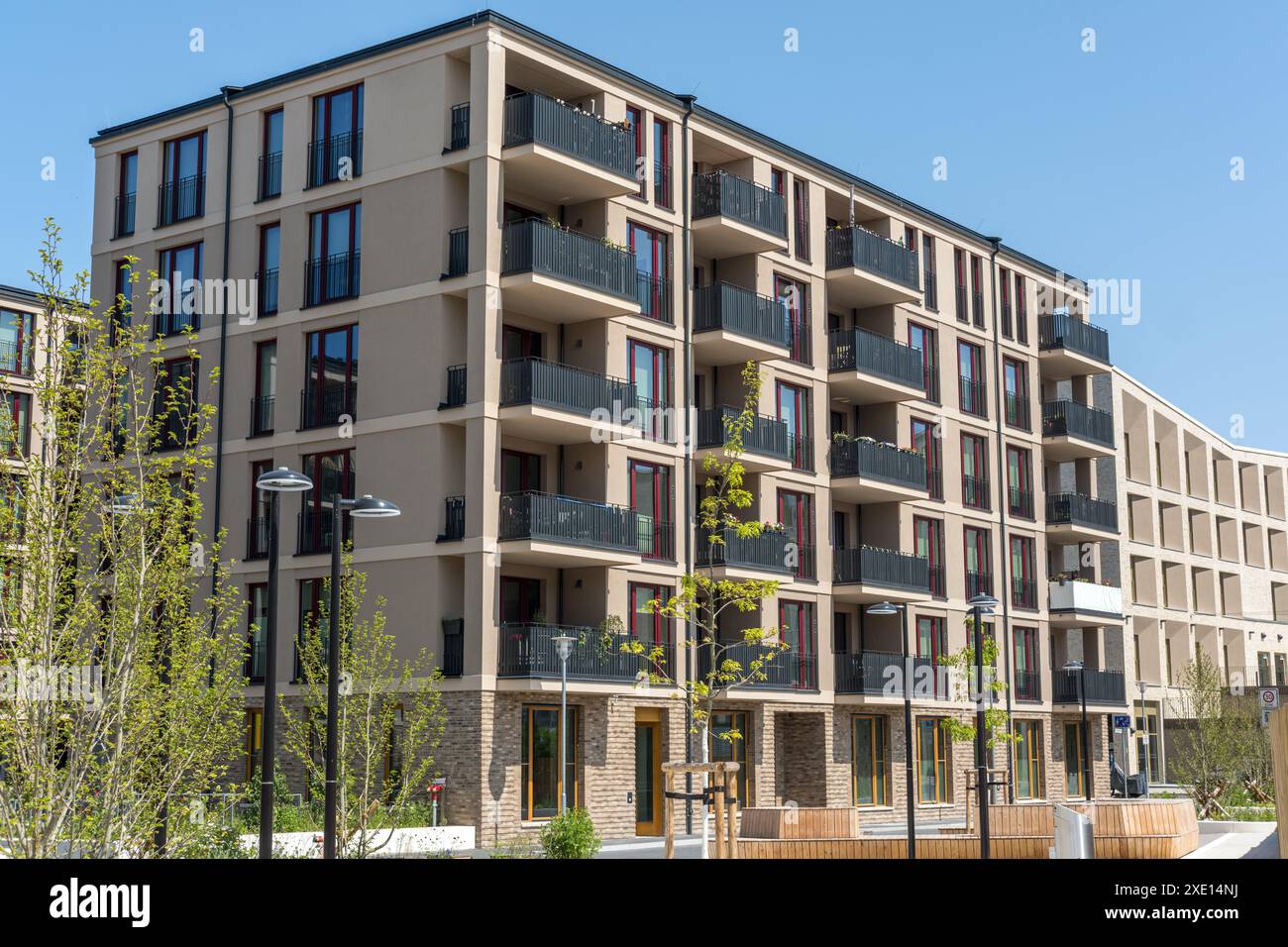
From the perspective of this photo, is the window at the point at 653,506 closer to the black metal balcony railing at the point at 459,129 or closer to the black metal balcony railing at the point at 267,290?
the black metal balcony railing at the point at 459,129

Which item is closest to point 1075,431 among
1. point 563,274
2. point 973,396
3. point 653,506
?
point 973,396

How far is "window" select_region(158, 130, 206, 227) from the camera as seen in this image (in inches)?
1575

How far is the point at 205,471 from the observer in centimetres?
3881

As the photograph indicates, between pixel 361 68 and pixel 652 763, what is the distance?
18.3 meters

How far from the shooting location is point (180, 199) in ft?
132

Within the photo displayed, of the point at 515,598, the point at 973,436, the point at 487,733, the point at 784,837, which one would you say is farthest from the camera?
the point at 973,436

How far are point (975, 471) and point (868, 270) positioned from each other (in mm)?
10127

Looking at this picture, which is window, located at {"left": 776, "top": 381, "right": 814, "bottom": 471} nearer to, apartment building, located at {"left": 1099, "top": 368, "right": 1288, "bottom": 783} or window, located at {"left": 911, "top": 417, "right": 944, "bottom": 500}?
window, located at {"left": 911, "top": 417, "right": 944, "bottom": 500}

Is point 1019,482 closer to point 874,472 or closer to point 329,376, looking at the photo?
point 874,472

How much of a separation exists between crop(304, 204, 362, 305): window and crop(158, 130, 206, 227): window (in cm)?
418

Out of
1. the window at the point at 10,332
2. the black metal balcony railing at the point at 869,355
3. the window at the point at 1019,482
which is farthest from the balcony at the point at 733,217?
the window at the point at 10,332
